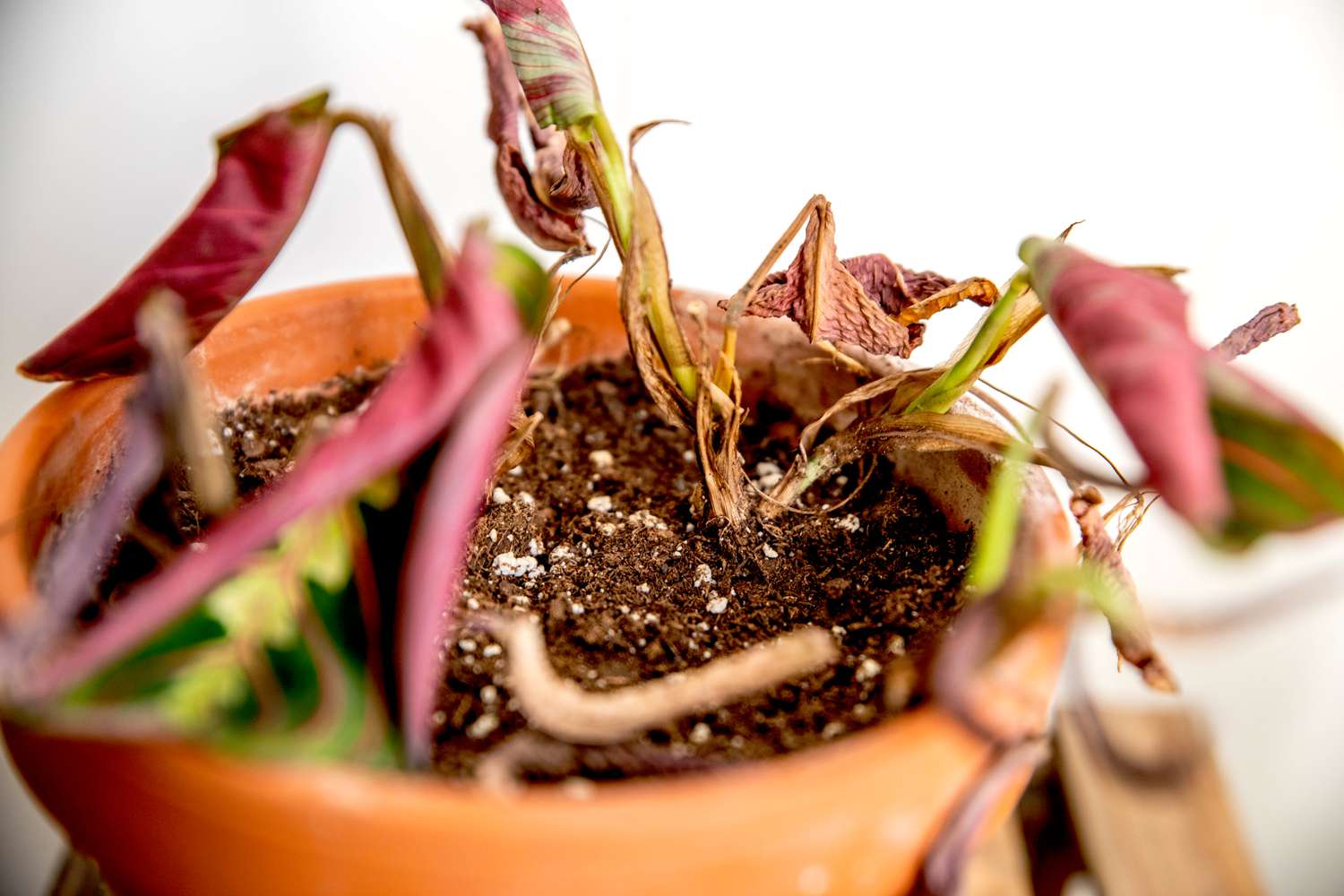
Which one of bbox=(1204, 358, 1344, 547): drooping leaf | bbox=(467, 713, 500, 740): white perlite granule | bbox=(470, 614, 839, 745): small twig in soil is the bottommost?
bbox=(467, 713, 500, 740): white perlite granule

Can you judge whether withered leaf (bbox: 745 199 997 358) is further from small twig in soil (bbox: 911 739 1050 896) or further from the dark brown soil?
small twig in soil (bbox: 911 739 1050 896)

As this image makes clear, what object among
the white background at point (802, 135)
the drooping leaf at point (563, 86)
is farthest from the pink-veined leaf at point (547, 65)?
the white background at point (802, 135)

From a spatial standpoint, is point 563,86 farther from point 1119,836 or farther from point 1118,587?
point 1119,836

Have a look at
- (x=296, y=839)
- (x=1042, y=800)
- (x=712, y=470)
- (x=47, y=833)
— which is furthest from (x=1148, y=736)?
(x=47, y=833)

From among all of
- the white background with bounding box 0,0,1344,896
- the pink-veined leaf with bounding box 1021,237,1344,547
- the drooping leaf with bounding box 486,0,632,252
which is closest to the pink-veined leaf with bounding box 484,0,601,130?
the drooping leaf with bounding box 486,0,632,252

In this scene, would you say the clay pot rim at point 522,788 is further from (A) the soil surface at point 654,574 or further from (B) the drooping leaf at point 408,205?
(B) the drooping leaf at point 408,205

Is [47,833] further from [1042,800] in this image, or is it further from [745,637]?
[1042,800]
